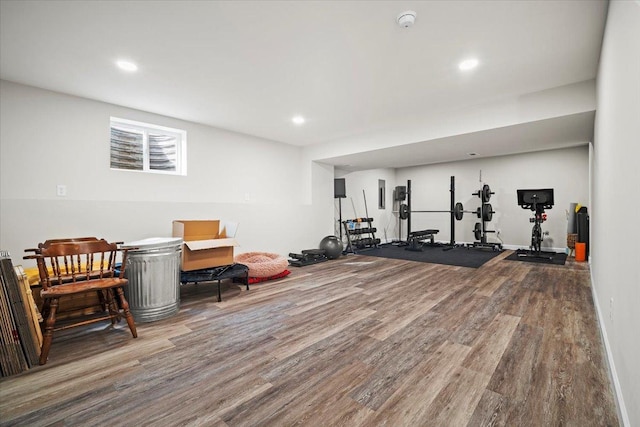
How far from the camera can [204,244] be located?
3.32 meters

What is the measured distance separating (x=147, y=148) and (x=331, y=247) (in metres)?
3.72

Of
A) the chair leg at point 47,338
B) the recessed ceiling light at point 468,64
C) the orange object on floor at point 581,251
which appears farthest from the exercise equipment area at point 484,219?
the chair leg at point 47,338

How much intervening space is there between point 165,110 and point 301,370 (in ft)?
12.8

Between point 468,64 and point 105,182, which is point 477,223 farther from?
point 105,182

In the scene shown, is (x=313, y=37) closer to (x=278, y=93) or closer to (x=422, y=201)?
(x=278, y=93)

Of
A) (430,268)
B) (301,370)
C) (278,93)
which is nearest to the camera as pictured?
(301,370)

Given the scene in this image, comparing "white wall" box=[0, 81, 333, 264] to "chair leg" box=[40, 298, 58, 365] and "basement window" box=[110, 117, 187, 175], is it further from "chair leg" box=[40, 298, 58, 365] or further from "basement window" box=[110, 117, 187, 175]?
"chair leg" box=[40, 298, 58, 365]

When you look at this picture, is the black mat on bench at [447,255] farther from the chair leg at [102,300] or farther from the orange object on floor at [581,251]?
the chair leg at [102,300]

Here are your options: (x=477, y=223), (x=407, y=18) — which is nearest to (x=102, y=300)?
(x=407, y=18)

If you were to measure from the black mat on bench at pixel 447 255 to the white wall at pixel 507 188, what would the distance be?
3.80ft

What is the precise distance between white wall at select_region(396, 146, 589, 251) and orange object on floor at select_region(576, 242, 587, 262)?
4.36 ft

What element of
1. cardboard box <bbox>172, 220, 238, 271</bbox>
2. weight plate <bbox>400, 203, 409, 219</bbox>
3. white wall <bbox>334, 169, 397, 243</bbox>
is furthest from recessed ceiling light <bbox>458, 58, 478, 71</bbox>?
weight plate <bbox>400, 203, 409, 219</bbox>

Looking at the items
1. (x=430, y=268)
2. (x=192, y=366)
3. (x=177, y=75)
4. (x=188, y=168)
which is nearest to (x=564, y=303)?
(x=430, y=268)

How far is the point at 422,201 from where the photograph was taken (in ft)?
28.5
